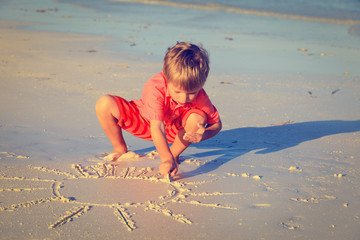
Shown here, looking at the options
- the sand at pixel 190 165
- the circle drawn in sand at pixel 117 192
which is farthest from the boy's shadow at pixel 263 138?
the circle drawn in sand at pixel 117 192

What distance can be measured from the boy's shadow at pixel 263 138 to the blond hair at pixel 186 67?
25.0 inches

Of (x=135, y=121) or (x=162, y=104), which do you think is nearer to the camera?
(x=162, y=104)

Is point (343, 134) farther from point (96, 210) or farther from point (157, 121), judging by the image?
point (96, 210)

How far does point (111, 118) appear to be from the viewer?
3123mm

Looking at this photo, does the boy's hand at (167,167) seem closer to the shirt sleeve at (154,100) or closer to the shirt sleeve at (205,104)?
the shirt sleeve at (154,100)

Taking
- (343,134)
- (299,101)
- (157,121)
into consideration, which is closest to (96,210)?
(157,121)

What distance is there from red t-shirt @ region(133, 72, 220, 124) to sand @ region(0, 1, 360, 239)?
33 centimetres

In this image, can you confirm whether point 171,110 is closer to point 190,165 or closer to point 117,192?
point 190,165

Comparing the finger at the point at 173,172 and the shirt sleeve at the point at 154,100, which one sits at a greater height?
the shirt sleeve at the point at 154,100

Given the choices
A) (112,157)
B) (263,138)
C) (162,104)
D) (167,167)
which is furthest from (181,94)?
(263,138)

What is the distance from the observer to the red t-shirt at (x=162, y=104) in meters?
2.85

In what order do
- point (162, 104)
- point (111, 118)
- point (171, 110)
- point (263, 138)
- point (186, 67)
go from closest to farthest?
point (186, 67) < point (162, 104) < point (171, 110) < point (111, 118) < point (263, 138)

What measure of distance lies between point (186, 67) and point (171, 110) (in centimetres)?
45

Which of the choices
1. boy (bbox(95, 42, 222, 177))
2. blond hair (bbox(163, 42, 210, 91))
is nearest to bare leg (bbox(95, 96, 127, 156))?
boy (bbox(95, 42, 222, 177))
